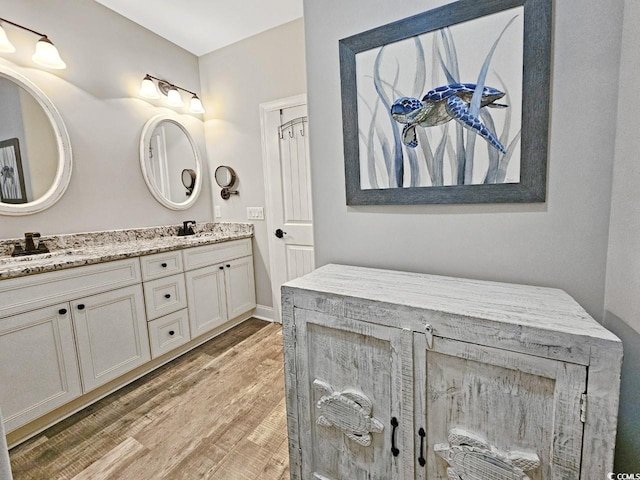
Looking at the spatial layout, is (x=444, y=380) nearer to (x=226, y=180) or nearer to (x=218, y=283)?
(x=218, y=283)

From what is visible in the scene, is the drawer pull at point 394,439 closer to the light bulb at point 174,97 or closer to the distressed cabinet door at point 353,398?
the distressed cabinet door at point 353,398

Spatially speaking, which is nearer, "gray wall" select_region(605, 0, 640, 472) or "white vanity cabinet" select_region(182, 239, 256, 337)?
"gray wall" select_region(605, 0, 640, 472)

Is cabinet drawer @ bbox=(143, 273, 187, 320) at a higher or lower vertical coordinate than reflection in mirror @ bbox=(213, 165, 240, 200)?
lower

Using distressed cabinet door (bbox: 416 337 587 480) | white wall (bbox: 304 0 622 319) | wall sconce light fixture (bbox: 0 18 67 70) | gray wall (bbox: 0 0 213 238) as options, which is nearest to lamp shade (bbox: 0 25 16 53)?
wall sconce light fixture (bbox: 0 18 67 70)

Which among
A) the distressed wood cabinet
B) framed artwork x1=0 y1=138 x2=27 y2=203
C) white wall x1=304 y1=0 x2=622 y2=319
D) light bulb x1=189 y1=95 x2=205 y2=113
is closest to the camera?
the distressed wood cabinet

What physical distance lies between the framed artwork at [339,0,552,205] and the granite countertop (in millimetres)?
1590

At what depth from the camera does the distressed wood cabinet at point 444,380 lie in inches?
26.9

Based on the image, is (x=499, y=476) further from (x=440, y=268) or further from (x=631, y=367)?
(x=440, y=268)

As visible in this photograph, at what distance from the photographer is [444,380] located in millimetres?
842

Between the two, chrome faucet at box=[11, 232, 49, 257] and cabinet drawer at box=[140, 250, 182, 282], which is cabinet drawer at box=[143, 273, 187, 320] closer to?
cabinet drawer at box=[140, 250, 182, 282]

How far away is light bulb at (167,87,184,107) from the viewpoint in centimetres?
266

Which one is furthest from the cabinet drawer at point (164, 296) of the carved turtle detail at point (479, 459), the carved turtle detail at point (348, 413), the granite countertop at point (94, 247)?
the carved turtle detail at point (479, 459)

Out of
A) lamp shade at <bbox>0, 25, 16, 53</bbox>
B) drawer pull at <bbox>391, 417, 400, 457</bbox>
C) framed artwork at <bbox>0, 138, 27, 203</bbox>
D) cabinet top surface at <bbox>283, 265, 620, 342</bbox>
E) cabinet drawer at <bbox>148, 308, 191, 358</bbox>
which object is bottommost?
cabinet drawer at <bbox>148, 308, 191, 358</bbox>

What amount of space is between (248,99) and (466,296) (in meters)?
2.64
